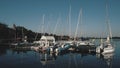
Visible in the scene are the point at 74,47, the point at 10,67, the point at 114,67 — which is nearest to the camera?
the point at 10,67

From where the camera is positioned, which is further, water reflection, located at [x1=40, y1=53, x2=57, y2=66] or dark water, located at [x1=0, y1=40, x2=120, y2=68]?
water reflection, located at [x1=40, y1=53, x2=57, y2=66]

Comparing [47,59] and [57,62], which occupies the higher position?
[47,59]

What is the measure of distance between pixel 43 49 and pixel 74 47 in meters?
12.3

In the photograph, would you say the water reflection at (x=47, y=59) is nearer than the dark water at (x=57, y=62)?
No

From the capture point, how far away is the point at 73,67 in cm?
2978

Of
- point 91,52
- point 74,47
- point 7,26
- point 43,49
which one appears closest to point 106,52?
point 91,52

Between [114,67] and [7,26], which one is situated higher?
[7,26]

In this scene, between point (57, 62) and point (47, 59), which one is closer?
point (57, 62)

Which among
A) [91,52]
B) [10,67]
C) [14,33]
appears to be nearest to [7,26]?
[14,33]

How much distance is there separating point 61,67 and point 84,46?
35.4m

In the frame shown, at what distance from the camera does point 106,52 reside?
4981 centimetres

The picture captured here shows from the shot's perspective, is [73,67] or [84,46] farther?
[84,46]

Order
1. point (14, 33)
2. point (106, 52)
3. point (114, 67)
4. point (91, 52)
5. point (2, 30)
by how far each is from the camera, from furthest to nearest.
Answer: point (14, 33) < point (2, 30) < point (91, 52) < point (106, 52) < point (114, 67)

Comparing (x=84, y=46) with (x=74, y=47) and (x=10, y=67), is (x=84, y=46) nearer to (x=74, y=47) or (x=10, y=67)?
(x=74, y=47)
